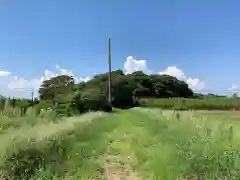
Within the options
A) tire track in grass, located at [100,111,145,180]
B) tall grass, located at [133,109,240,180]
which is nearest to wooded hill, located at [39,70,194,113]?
tire track in grass, located at [100,111,145,180]

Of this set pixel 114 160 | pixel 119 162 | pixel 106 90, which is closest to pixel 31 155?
pixel 119 162

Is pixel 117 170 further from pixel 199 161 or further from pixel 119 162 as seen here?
pixel 199 161

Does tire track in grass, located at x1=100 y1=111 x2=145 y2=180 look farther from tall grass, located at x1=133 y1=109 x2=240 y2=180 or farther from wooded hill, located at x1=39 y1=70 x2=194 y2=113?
wooded hill, located at x1=39 y1=70 x2=194 y2=113

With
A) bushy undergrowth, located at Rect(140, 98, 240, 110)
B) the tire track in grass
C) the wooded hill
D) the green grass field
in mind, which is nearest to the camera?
the green grass field

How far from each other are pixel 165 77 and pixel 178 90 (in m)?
4.98

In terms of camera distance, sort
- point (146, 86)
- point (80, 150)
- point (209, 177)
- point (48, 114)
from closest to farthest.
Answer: point (209, 177) → point (80, 150) → point (48, 114) → point (146, 86)

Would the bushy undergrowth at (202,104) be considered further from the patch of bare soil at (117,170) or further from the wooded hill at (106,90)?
the patch of bare soil at (117,170)

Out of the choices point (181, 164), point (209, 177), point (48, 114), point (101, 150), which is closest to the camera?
point (209, 177)

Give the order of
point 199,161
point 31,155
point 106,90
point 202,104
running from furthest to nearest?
point 202,104
point 106,90
point 31,155
point 199,161

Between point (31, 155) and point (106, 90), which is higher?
point (106, 90)

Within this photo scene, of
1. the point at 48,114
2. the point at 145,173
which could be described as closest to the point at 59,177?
the point at 145,173

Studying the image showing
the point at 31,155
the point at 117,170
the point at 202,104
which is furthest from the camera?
the point at 202,104

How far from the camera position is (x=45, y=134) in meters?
14.2

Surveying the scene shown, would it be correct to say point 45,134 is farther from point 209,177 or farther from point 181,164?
point 209,177
